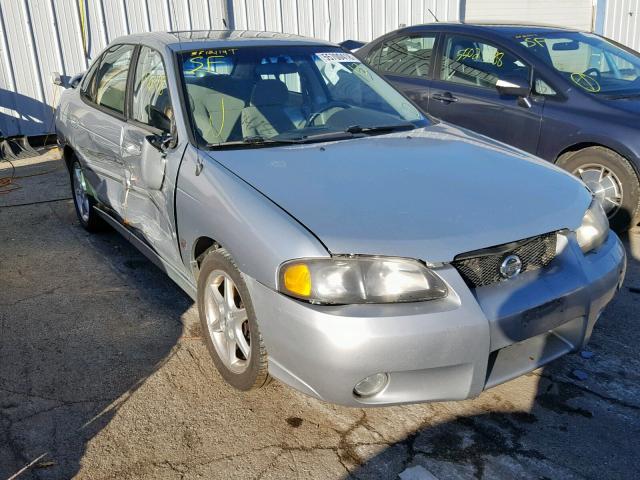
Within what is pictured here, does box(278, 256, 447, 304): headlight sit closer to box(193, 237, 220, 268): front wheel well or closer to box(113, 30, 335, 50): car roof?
box(193, 237, 220, 268): front wheel well

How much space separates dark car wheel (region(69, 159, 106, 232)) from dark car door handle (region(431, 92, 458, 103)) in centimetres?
321

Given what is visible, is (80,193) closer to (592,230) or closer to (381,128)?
(381,128)

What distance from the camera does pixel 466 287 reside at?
96.7 inches

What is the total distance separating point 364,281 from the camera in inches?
96.6

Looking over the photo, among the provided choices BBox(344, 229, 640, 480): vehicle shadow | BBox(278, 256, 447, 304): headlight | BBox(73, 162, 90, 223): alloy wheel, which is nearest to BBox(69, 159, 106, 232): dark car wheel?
BBox(73, 162, 90, 223): alloy wheel

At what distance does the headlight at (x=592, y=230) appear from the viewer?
116 inches

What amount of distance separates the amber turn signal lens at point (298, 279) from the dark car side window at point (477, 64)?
3.81 metres

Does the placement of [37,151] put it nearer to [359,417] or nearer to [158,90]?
[158,90]

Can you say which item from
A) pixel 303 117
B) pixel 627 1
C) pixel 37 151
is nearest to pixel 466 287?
pixel 303 117

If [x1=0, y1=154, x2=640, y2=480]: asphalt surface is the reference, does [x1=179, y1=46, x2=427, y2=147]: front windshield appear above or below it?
above

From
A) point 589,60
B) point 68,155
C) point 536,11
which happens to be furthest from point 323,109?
point 536,11

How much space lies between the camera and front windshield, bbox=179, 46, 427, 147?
350cm

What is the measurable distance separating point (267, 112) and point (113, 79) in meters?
1.55

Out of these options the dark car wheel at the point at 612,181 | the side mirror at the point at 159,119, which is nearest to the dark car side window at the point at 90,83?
the side mirror at the point at 159,119
